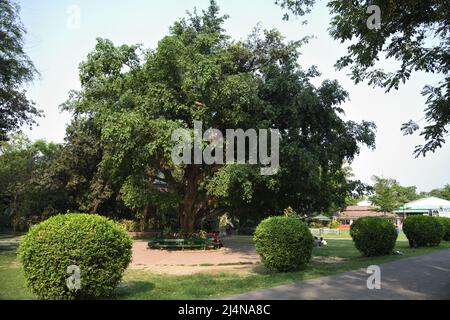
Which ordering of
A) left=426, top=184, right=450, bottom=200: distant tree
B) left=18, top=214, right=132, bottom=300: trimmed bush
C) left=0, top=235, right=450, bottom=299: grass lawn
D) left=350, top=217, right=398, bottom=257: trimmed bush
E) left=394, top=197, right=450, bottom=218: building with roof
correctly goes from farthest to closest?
left=426, top=184, right=450, bottom=200: distant tree, left=394, top=197, right=450, bottom=218: building with roof, left=350, top=217, right=398, bottom=257: trimmed bush, left=0, top=235, right=450, bottom=299: grass lawn, left=18, top=214, right=132, bottom=300: trimmed bush

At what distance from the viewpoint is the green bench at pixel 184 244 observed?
21781 mm

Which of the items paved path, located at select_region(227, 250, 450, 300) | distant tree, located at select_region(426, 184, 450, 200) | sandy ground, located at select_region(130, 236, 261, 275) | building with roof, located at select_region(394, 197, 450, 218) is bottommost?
sandy ground, located at select_region(130, 236, 261, 275)

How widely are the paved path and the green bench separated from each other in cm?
1114

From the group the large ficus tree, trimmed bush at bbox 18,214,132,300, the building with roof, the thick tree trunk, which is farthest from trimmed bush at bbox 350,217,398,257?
the building with roof

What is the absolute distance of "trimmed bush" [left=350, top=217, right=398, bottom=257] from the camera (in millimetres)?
16672

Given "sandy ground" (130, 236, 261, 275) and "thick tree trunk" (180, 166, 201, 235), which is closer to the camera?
"sandy ground" (130, 236, 261, 275)

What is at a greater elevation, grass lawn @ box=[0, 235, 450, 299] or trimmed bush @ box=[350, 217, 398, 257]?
trimmed bush @ box=[350, 217, 398, 257]

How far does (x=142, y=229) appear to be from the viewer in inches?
1436

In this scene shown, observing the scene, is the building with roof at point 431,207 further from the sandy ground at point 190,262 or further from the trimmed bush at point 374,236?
the sandy ground at point 190,262

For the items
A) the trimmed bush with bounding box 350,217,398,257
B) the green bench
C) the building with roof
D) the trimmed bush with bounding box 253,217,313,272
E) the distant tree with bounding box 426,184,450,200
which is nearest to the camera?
the trimmed bush with bounding box 253,217,313,272

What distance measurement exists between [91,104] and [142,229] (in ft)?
59.0

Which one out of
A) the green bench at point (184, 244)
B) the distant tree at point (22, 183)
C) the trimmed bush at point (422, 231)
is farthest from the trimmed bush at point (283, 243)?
the distant tree at point (22, 183)

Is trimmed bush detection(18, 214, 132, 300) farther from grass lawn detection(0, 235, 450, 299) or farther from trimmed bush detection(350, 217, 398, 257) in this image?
trimmed bush detection(350, 217, 398, 257)
